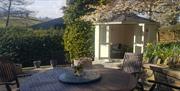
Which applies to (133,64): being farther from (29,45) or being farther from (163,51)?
(29,45)

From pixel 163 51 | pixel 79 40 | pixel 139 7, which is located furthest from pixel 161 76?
pixel 79 40

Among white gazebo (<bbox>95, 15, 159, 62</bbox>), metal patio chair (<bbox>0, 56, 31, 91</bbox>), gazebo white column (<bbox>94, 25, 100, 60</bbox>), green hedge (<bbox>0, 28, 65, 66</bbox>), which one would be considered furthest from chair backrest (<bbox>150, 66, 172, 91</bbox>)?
green hedge (<bbox>0, 28, 65, 66</bbox>)

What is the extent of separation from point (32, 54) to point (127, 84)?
12.0 meters

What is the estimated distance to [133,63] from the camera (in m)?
7.61

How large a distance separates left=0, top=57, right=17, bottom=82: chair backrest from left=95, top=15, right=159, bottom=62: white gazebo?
24.6 feet

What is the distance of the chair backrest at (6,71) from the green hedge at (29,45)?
315 inches

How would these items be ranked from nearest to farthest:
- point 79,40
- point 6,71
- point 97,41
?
point 6,71 < point 79,40 < point 97,41

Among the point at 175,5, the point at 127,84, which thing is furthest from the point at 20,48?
the point at 127,84

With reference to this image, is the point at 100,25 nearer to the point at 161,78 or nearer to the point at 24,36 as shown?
the point at 24,36

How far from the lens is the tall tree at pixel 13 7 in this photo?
30312 mm

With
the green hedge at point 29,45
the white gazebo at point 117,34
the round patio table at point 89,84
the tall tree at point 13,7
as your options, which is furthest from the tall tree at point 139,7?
the tall tree at point 13,7

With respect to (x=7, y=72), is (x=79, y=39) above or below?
above

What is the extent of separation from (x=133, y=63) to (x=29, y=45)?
31.2ft

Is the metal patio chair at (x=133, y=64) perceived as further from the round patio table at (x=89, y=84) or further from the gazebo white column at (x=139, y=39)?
the gazebo white column at (x=139, y=39)
